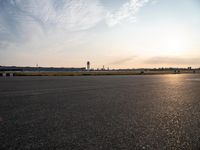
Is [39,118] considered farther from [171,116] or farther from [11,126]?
[171,116]

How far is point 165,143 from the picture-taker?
3656mm

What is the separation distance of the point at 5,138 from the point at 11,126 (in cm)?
95

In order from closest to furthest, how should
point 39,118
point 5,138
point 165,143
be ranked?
point 165,143 → point 5,138 → point 39,118

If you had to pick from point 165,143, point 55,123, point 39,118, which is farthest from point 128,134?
point 39,118

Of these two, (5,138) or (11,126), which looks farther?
(11,126)

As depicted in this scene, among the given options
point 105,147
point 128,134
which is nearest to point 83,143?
point 105,147

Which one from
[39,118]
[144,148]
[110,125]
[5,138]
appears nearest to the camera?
[144,148]

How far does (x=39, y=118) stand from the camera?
5656mm

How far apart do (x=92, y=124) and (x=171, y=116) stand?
7.68 feet

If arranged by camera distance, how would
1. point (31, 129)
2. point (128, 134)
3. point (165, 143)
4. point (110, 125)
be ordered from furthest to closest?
1. point (110, 125)
2. point (31, 129)
3. point (128, 134)
4. point (165, 143)

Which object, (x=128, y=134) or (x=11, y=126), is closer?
(x=128, y=134)

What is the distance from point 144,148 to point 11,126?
3.08 metres

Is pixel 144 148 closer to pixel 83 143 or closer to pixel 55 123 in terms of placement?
pixel 83 143

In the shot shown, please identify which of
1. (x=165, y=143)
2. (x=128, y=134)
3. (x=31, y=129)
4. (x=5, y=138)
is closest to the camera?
(x=165, y=143)
